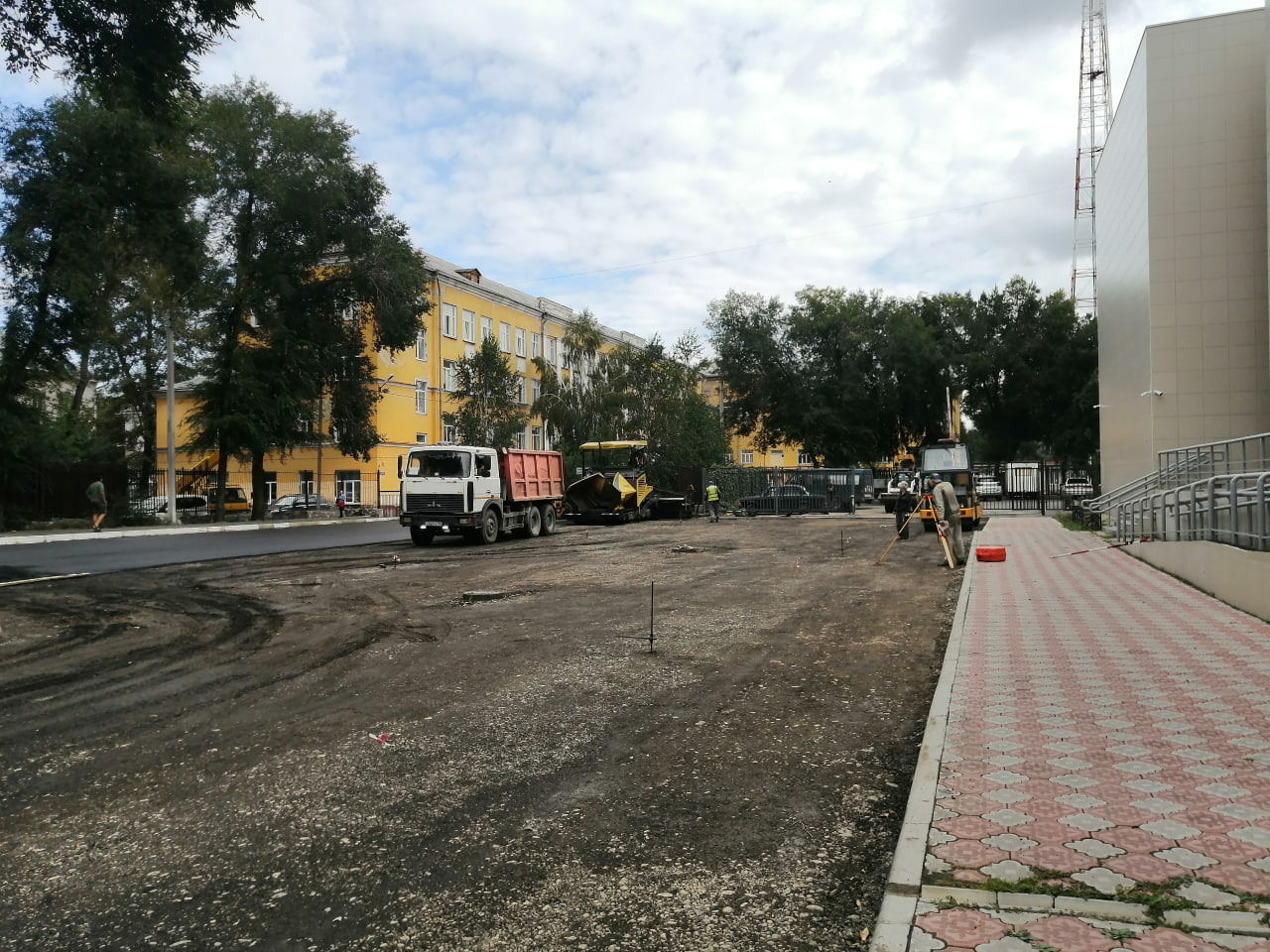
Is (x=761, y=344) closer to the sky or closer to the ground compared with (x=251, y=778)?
closer to the sky

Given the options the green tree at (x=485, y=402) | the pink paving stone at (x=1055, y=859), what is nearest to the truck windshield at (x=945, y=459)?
the green tree at (x=485, y=402)

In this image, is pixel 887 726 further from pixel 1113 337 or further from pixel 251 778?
pixel 1113 337

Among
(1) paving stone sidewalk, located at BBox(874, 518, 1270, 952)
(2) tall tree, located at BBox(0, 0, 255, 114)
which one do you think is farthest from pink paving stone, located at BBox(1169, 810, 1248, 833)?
(2) tall tree, located at BBox(0, 0, 255, 114)

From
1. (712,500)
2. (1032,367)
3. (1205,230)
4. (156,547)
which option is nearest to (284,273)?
(156,547)

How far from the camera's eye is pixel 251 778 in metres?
5.16

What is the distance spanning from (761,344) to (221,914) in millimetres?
62371

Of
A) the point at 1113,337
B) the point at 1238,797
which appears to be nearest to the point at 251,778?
the point at 1238,797

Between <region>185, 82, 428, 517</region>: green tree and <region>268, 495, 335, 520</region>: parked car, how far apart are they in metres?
5.22

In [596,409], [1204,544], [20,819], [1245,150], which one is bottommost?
[20,819]

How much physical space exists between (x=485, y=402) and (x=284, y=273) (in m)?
11.2

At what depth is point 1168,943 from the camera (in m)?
3.04

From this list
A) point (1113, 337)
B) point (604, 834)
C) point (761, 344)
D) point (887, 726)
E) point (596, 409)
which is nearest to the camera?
point (604, 834)

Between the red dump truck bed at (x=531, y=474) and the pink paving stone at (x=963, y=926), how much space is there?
22.3 metres

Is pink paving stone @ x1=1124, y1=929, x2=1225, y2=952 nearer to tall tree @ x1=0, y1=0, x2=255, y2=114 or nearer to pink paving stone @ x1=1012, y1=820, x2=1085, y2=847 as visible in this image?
pink paving stone @ x1=1012, y1=820, x2=1085, y2=847
